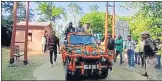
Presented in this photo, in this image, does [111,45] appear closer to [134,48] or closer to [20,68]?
[134,48]

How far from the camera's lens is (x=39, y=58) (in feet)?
16.5

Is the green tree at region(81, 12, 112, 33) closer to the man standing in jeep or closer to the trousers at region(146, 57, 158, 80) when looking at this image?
the man standing in jeep

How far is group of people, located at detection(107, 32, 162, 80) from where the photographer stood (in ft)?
16.8

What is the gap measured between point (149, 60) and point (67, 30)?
56.0 inches

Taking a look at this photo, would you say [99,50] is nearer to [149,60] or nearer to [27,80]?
[149,60]

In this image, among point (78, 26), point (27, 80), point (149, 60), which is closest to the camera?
point (27, 80)

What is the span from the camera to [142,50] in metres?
5.38

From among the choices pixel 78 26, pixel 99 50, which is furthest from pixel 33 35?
pixel 99 50

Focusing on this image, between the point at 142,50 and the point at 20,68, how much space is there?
6.33 ft

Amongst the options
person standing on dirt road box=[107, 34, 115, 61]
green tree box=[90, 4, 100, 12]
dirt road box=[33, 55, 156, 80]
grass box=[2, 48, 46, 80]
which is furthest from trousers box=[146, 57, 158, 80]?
grass box=[2, 48, 46, 80]

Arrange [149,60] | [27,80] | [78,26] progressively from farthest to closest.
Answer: [149,60] < [78,26] < [27,80]

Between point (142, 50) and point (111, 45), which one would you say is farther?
point (142, 50)

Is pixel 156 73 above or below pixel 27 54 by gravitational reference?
below

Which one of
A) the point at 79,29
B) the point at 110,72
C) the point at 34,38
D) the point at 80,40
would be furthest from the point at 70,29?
the point at 110,72
